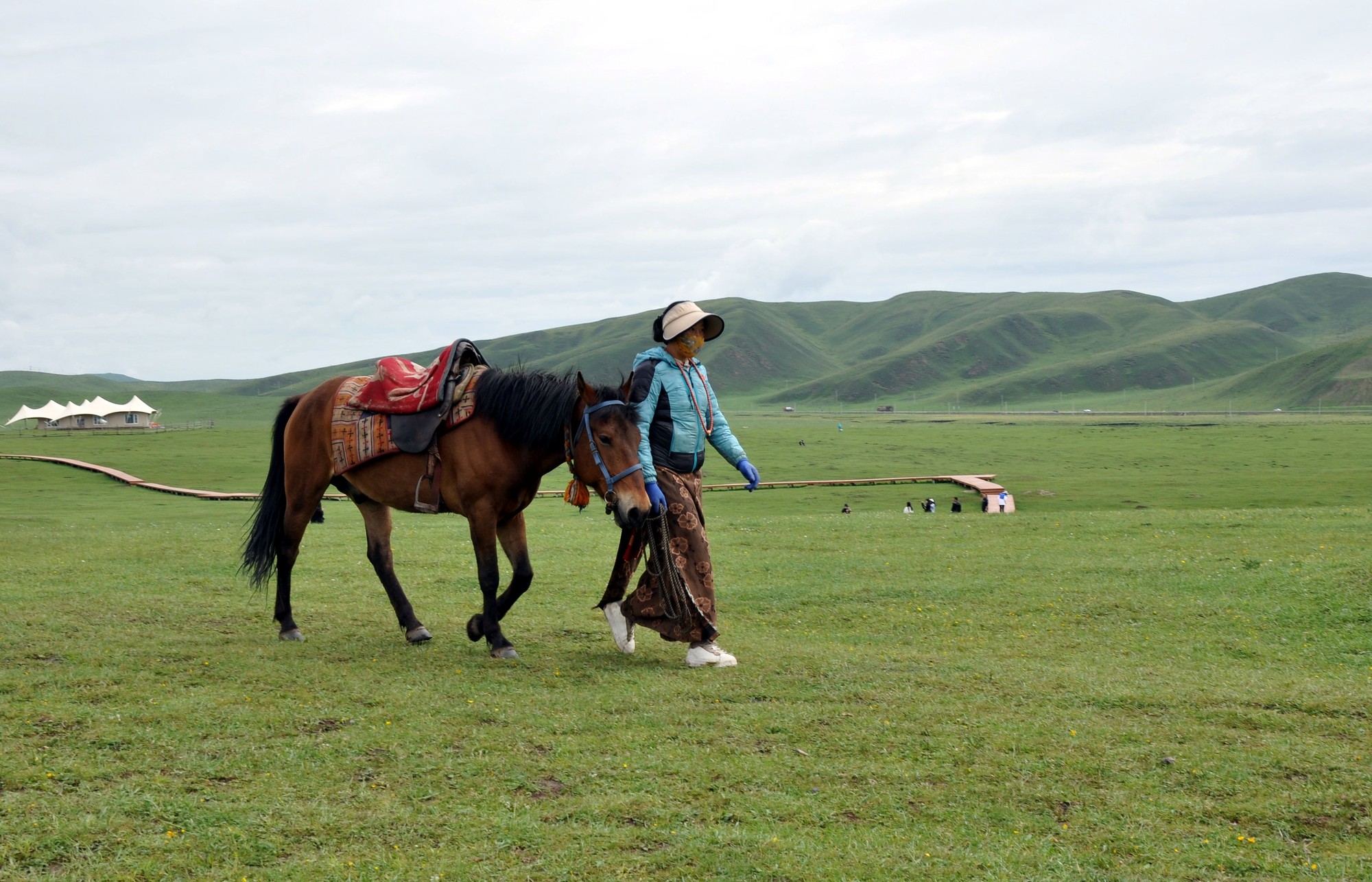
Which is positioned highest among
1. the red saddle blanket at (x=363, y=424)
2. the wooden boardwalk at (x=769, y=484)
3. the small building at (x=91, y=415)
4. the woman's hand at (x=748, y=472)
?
the small building at (x=91, y=415)

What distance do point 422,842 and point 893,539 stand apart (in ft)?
38.1

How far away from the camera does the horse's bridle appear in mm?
7273

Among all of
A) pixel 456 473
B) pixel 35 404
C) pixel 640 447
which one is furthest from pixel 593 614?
pixel 35 404

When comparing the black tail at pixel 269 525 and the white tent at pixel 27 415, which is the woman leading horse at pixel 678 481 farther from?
the white tent at pixel 27 415

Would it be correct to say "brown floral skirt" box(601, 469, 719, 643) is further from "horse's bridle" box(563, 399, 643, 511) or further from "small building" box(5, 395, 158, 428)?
"small building" box(5, 395, 158, 428)

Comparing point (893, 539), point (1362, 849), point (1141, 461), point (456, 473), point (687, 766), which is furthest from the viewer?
point (1141, 461)

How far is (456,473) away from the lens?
8133 millimetres

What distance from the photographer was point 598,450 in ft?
24.4

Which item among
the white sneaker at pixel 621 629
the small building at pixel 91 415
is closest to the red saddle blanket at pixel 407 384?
the white sneaker at pixel 621 629


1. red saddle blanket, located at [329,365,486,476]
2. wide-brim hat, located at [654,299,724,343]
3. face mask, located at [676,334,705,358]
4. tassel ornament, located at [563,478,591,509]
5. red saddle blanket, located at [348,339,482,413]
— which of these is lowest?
tassel ornament, located at [563,478,591,509]

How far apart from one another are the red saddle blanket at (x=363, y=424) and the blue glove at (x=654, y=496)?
1.79 metres

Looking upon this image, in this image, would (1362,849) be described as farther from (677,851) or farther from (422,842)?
(422,842)

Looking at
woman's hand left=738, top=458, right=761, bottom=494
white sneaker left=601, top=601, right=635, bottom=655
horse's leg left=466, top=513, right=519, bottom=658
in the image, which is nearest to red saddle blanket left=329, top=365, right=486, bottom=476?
horse's leg left=466, top=513, right=519, bottom=658

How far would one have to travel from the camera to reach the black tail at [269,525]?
944 centimetres
